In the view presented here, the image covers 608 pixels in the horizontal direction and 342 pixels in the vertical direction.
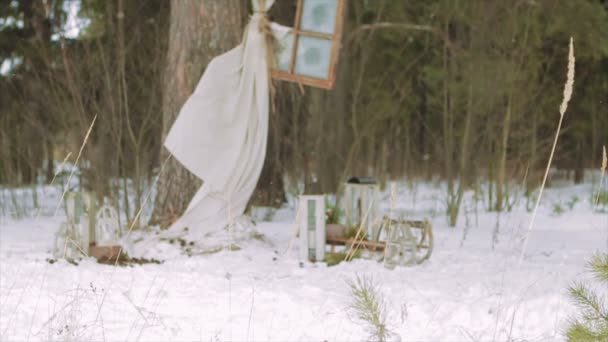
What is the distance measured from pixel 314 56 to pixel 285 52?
217mm

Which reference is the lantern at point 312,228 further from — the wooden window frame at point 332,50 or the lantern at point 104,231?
the lantern at point 104,231

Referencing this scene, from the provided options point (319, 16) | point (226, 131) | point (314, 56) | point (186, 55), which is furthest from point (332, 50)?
point (186, 55)

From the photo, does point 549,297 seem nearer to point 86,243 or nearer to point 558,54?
point 86,243

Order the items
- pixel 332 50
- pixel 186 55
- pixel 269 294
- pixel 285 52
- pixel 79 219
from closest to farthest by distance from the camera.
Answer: pixel 269 294
pixel 79 219
pixel 332 50
pixel 285 52
pixel 186 55

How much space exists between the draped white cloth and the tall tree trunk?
35 centimetres

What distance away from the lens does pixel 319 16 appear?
485 cm

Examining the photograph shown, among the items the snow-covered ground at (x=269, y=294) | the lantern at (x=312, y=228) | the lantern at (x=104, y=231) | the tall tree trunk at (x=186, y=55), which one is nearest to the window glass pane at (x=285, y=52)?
the tall tree trunk at (x=186, y=55)


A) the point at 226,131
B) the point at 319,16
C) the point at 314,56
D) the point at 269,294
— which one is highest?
the point at 319,16

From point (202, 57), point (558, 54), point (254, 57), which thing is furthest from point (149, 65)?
point (558, 54)

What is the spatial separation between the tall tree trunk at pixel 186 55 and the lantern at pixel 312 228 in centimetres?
122

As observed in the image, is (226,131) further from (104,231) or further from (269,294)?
(269,294)


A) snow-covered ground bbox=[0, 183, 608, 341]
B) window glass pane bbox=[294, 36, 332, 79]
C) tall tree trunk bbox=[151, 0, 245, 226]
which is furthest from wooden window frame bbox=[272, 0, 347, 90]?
snow-covered ground bbox=[0, 183, 608, 341]

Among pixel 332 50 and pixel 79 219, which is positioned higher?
pixel 332 50

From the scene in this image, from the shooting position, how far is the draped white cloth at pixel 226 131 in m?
4.92
